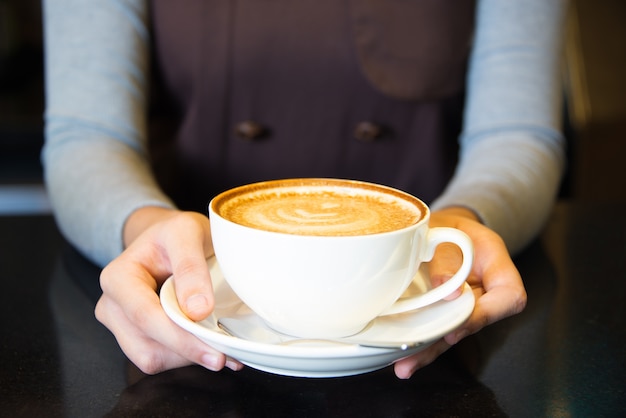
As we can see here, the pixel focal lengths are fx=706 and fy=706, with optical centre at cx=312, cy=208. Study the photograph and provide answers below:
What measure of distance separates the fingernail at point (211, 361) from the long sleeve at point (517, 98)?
57cm

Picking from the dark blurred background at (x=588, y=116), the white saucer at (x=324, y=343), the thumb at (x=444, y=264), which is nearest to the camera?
the white saucer at (x=324, y=343)

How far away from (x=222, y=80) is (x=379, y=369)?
2.39ft

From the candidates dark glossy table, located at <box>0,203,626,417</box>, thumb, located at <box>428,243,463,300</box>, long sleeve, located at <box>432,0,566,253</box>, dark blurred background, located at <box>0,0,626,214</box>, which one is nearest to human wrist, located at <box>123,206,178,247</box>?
dark glossy table, located at <box>0,203,626,417</box>

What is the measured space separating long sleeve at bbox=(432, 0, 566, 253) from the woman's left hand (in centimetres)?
32

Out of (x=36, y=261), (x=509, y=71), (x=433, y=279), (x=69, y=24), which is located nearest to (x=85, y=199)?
(x=36, y=261)

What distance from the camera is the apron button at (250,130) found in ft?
4.04

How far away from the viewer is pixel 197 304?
586 millimetres

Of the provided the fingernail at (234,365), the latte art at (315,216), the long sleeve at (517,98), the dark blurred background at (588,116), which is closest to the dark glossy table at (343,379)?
the fingernail at (234,365)

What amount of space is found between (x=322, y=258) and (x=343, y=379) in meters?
0.13

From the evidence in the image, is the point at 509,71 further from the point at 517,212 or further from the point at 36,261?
the point at 36,261

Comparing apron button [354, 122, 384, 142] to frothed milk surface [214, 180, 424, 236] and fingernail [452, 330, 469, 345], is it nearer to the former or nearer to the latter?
frothed milk surface [214, 180, 424, 236]

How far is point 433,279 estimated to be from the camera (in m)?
0.69

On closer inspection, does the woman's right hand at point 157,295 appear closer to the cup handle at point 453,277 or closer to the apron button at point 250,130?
the cup handle at point 453,277

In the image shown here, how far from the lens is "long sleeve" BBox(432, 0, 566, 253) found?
108cm
